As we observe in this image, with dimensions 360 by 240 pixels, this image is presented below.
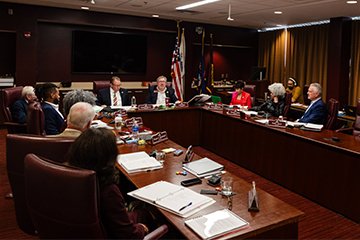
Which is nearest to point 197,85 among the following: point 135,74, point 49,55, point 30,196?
point 135,74

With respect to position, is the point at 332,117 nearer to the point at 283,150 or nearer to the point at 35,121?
the point at 283,150

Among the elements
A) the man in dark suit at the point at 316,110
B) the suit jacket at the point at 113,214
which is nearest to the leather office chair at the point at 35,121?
the suit jacket at the point at 113,214

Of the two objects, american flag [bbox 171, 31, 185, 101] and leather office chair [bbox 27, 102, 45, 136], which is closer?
leather office chair [bbox 27, 102, 45, 136]

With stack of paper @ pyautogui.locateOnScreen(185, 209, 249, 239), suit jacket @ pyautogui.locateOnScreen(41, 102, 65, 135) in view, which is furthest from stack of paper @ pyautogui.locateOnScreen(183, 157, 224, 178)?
suit jacket @ pyautogui.locateOnScreen(41, 102, 65, 135)

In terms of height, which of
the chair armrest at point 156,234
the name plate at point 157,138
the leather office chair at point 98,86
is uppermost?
the leather office chair at point 98,86

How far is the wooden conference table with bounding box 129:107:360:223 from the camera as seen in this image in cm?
314

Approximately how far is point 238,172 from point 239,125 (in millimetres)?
649

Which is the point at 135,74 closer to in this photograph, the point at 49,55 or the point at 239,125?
the point at 49,55

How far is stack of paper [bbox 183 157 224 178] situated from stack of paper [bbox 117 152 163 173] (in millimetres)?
223

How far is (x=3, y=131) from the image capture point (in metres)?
6.53

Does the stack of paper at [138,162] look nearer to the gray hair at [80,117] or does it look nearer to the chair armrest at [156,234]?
the gray hair at [80,117]

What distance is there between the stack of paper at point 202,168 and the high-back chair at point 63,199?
39.2 inches

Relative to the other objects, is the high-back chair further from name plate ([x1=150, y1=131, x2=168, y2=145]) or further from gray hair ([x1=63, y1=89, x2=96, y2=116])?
gray hair ([x1=63, y1=89, x2=96, y2=116])

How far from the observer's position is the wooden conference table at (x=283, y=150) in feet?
10.3
